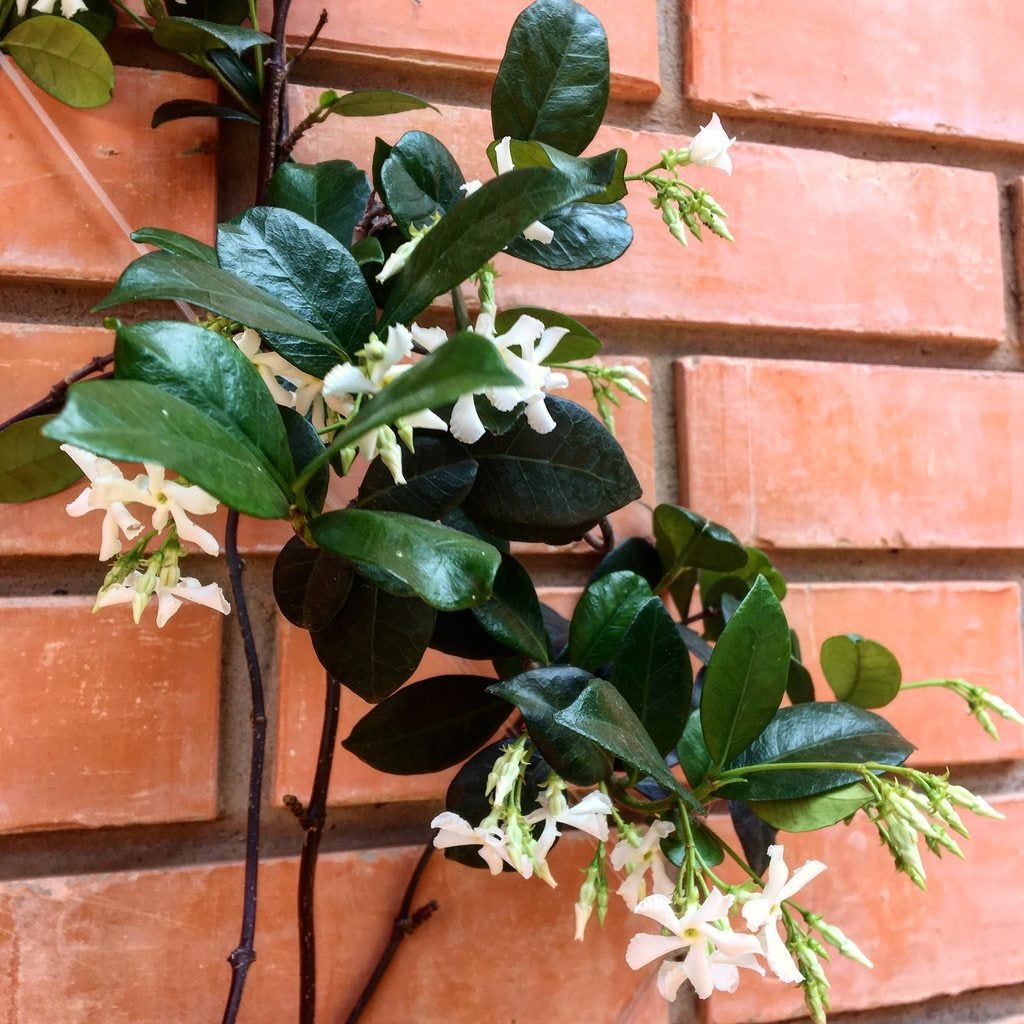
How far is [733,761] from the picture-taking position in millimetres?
489

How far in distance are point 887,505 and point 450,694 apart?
394 mm

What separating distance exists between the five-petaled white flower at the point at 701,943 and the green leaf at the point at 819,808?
0.18 feet

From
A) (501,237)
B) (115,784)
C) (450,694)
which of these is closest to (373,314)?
(501,237)

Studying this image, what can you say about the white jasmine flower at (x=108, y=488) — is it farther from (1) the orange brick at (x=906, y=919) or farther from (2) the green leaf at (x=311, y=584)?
(1) the orange brick at (x=906, y=919)

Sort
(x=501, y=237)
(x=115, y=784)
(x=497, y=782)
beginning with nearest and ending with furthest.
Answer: (x=501, y=237)
(x=497, y=782)
(x=115, y=784)

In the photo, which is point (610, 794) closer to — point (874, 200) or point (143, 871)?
point (143, 871)

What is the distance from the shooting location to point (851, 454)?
0.74 meters

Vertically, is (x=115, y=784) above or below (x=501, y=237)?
below

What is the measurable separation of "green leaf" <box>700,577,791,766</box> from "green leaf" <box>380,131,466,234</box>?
239mm

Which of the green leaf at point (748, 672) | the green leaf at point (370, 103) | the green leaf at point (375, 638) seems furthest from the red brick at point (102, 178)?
the green leaf at point (748, 672)

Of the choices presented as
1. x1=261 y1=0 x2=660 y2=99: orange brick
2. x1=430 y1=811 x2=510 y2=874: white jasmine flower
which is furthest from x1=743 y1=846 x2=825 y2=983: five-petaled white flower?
x1=261 y1=0 x2=660 y2=99: orange brick

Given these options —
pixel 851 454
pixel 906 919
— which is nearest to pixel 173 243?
pixel 851 454

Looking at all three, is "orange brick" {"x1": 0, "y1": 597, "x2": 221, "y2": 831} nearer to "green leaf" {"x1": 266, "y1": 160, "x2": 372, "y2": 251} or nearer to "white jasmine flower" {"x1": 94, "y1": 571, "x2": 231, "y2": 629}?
"white jasmine flower" {"x1": 94, "y1": 571, "x2": 231, "y2": 629}

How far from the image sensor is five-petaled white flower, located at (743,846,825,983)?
426 mm
